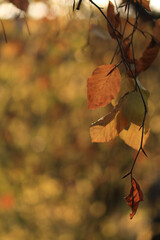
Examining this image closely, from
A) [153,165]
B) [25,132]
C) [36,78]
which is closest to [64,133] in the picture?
[25,132]

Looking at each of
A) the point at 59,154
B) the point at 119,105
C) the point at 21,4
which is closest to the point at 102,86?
the point at 119,105

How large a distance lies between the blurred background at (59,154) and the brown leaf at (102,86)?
8.19ft

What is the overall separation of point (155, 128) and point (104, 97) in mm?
3430

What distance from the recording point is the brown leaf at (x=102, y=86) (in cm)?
55

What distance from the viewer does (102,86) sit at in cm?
55

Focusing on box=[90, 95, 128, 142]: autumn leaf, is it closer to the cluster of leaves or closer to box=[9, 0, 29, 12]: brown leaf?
the cluster of leaves

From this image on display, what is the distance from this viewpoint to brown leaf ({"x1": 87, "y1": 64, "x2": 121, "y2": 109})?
55 cm

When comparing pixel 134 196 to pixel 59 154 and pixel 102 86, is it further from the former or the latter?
pixel 59 154

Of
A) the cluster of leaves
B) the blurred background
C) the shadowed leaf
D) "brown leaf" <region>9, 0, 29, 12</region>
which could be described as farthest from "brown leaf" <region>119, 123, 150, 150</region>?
the blurred background

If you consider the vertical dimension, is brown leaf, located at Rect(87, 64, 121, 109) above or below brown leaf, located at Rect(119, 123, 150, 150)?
above

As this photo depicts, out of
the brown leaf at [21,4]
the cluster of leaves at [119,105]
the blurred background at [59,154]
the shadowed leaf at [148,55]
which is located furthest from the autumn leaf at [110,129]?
the blurred background at [59,154]

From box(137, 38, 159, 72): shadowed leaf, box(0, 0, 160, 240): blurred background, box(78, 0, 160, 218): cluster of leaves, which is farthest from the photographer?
box(0, 0, 160, 240): blurred background

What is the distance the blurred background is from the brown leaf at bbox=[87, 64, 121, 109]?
8.19ft

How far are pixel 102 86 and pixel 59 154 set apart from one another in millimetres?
3170
